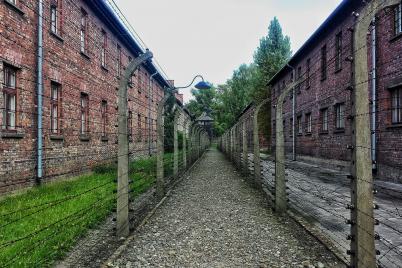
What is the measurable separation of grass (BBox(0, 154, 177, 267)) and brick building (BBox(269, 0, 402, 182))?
378cm

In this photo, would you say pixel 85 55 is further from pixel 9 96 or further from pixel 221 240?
pixel 221 240

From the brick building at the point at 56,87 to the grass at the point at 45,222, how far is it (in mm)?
601

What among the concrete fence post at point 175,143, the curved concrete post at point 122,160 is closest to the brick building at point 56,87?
the curved concrete post at point 122,160

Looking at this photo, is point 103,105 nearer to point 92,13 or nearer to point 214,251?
point 92,13

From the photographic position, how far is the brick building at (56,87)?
29.0 feet

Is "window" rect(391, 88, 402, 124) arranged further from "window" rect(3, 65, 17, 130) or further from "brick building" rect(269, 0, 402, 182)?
"window" rect(3, 65, 17, 130)

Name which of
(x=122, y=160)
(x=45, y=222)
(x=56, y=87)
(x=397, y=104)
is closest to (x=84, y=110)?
(x=56, y=87)

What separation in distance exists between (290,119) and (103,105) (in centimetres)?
1424

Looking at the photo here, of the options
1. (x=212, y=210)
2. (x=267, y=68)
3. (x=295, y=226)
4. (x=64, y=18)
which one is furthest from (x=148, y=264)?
(x=267, y=68)

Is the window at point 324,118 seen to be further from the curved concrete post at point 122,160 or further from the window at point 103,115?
the curved concrete post at point 122,160

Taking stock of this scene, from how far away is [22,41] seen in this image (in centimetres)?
948

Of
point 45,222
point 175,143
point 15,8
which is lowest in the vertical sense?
point 45,222

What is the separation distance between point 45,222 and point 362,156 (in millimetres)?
4619

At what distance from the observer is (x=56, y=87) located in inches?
466
